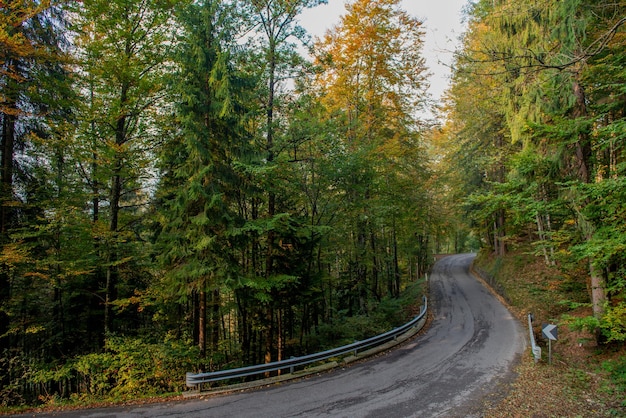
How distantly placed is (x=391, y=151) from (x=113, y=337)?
1329 cm

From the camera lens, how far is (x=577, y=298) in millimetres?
12086

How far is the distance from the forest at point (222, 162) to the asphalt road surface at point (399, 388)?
2.10 m

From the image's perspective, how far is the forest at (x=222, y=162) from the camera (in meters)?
8.66

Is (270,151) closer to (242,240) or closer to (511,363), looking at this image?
(242,240)

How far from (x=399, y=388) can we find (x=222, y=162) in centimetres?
873

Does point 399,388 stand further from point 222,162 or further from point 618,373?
point 222,162

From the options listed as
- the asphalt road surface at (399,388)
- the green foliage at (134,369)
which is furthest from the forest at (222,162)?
the asphalt road surface at (399,388)

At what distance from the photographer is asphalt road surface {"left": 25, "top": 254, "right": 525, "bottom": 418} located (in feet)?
23.3

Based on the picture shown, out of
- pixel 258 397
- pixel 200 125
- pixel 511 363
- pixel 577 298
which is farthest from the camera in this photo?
pixel 577 298

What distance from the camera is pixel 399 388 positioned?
8.12 m

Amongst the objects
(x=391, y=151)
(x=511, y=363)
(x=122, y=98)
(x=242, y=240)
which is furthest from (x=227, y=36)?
(x=511, y=363)

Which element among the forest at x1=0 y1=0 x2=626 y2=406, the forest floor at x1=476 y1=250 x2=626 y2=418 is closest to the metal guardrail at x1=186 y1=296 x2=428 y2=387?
the forest at x1=0 y1=0 x2=626 y2=406

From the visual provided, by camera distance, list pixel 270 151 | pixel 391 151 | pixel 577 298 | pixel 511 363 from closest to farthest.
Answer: pixel 511 363 < pixel 270 151 < pixel 577 298 < pixel 391 151

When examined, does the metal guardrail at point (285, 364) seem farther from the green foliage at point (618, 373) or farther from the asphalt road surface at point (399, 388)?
the green foliage at point (618, 373)
